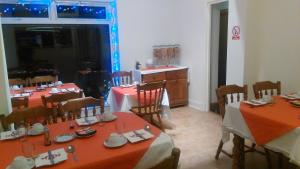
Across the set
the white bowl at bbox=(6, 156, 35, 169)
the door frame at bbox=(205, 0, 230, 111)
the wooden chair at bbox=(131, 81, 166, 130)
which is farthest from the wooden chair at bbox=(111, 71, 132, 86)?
the white bowl at bbox=(6, 156, 35, 169)

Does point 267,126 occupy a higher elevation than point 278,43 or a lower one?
lower

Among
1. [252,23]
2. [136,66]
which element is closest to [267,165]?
[252,23]

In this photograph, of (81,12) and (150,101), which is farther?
(81,12)

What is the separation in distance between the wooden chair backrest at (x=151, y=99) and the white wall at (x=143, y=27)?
172cm

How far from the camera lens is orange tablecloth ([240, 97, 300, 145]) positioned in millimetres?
1892

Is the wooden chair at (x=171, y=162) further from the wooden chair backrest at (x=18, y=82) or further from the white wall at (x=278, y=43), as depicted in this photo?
the wooden chair backrest at (x=18, y=82)

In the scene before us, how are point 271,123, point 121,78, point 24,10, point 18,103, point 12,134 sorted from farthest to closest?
point 121,78 → point 24,10 → point 18,103 → point 271,123 → point 12,134

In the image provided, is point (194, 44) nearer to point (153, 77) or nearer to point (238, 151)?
point (153, 77)

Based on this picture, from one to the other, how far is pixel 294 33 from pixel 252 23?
590mm

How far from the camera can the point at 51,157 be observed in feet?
4.70

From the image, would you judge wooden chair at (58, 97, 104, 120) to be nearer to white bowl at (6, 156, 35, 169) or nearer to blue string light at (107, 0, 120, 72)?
white bowl at (6, 156, 35, 169)

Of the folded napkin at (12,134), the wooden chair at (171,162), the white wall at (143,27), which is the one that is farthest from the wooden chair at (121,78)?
the wooden chair at (171,162)

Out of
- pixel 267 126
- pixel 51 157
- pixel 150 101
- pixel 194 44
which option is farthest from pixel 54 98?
pixel 194 44

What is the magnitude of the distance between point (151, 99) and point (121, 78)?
1.31m
